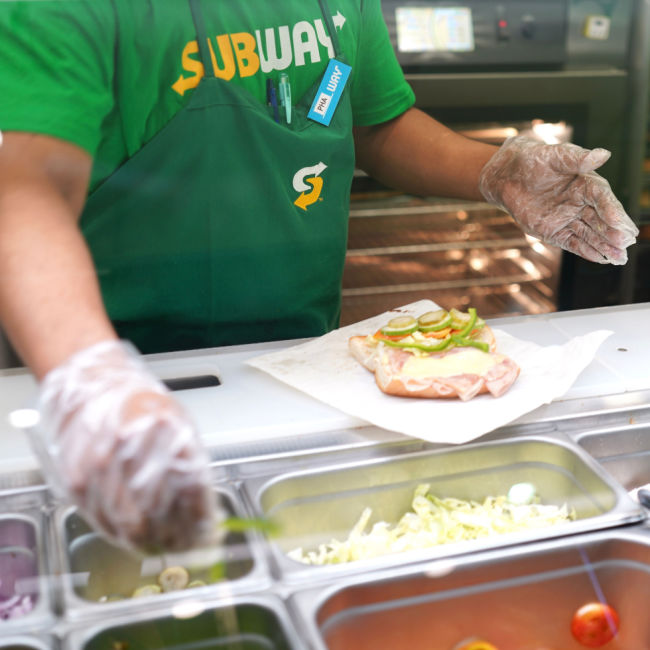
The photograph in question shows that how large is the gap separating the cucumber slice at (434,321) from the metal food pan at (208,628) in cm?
68

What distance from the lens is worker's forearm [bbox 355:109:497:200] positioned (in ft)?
6.18

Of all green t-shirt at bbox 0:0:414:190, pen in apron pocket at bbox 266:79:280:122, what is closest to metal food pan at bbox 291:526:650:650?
green t-shirt at bbox 0:0:414:190

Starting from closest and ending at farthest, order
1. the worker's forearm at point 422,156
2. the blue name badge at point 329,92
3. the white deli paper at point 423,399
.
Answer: the white deli paper at point 423,399 → the blue name badge at point 329,92 → the worker's forearm at point 422,156

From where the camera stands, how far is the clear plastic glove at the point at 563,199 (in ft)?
5.22

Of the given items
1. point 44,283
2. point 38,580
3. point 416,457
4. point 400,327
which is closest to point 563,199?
point 400,327

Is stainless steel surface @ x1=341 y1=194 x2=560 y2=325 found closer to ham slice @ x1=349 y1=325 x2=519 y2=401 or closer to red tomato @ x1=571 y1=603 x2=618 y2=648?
ham slice @ x1=349 y1=325 x2=519 y2=401

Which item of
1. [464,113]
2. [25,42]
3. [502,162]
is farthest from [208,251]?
[464,113]

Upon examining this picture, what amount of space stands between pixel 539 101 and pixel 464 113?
0.78 ft

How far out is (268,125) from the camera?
1.59 metres

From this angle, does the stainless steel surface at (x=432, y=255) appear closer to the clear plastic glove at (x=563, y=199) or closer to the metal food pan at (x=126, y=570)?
the clear plastic glove at (x=563, y=199)

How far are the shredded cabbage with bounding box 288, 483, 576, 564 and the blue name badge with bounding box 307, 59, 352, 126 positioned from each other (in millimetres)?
785

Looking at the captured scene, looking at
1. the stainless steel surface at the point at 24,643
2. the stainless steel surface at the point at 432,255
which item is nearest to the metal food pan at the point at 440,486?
the stainless steel surface at the point at 24,643

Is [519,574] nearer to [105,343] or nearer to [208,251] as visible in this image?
[105,343]

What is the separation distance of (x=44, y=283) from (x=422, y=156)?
122 cm
